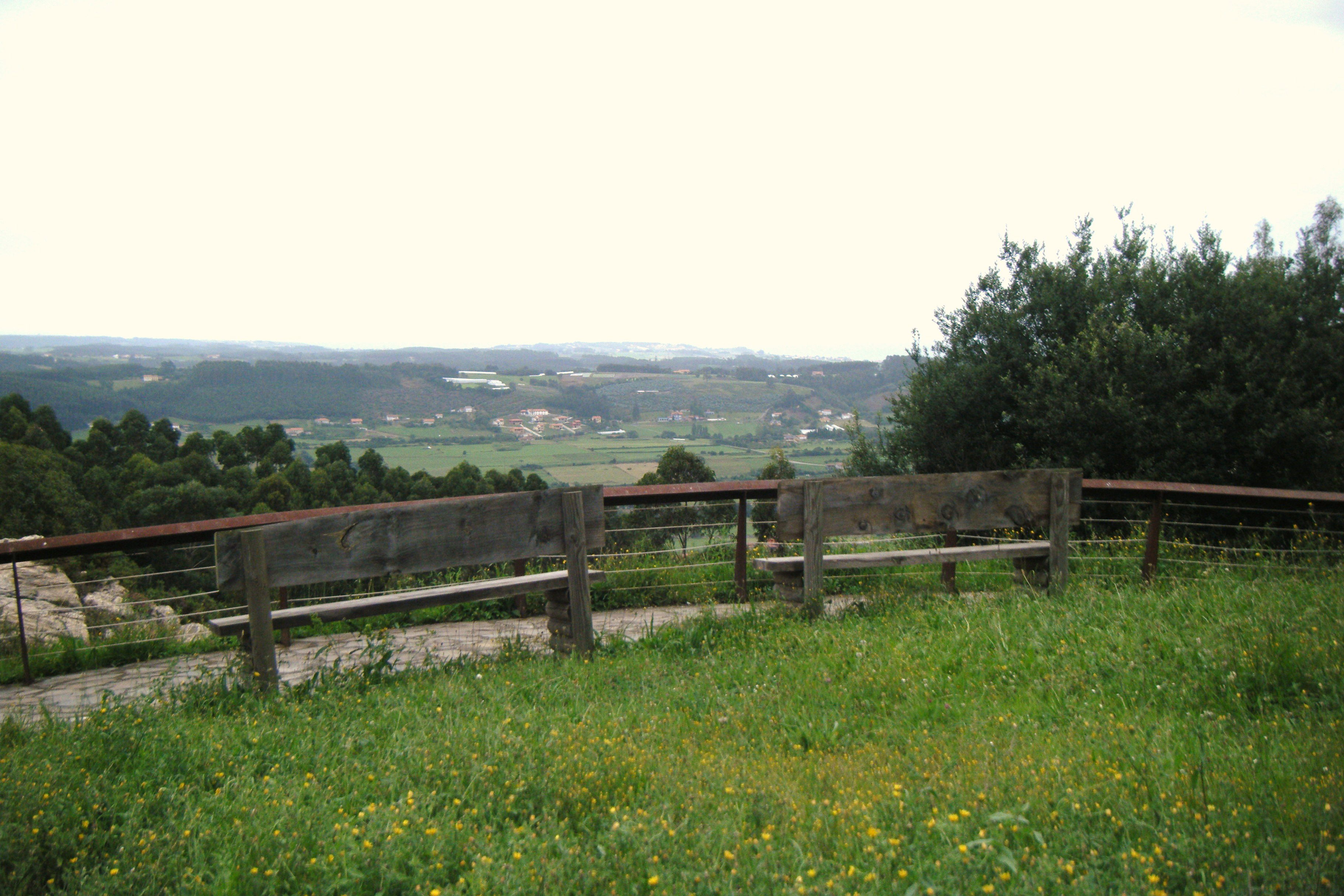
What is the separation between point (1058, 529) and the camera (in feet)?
19.6

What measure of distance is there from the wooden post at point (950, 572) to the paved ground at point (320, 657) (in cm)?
184

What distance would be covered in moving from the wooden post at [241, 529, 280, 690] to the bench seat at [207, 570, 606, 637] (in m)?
0.16

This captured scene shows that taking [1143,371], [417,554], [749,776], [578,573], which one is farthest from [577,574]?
[1143,371]

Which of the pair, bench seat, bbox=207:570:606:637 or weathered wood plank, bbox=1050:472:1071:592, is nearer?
bench seat, bbox=207:570:606:637

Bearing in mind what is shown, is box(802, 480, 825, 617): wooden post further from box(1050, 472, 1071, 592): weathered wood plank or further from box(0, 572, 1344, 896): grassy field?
box(1050, 472, 1071, 592): weathered wood plank

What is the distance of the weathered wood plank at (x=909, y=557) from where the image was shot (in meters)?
5.68

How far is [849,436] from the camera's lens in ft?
58.7

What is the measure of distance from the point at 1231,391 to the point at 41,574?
16.6 m

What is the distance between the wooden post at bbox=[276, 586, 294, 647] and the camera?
5781 millimetres

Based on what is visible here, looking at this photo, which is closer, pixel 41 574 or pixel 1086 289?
pixel 41 574

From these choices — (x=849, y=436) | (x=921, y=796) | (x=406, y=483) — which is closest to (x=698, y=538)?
(x=921, y=796)

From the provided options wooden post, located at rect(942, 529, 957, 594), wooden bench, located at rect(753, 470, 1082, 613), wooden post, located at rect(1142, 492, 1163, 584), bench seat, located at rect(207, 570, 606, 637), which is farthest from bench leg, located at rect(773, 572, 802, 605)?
wooden post, located at rect(1142, 492, 1163, 584)

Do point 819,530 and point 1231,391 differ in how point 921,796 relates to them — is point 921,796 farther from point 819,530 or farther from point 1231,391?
point 1231,391

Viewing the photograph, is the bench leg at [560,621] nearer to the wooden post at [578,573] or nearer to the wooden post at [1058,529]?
the wooden post at [578,573]
